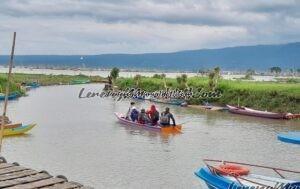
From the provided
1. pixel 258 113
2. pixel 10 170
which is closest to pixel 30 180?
pixel 10 170

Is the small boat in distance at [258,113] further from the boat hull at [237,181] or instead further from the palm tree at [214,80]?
the boat hull at [237,181]

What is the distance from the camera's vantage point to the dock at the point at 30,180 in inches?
344

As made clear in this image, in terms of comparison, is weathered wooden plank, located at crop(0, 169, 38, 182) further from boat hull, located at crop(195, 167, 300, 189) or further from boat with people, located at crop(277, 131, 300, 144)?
boat with people, located at crop(277, 131, 300, 144)

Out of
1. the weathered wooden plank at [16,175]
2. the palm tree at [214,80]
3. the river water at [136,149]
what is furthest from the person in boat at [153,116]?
the palm tree at [214,80]

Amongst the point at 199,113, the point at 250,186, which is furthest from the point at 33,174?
the point at 199,113

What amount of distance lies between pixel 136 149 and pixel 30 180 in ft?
44.0

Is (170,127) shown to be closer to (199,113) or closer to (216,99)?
(199,113)

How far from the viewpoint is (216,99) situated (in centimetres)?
4947

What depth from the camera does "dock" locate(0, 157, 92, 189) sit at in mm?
8742

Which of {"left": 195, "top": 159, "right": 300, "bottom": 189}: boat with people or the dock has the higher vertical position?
the dock

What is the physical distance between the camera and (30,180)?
9.17 metres

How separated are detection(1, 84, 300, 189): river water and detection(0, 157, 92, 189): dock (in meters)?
6.38

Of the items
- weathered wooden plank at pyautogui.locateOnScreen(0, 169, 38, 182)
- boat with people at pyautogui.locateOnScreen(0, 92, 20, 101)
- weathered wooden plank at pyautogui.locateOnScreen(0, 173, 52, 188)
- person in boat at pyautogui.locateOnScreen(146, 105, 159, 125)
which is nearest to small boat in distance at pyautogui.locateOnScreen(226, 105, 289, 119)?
person in boat at pyautogui.locateOnScreen(146, 105, 159, 125)

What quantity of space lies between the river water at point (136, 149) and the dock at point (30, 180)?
6378 mm
